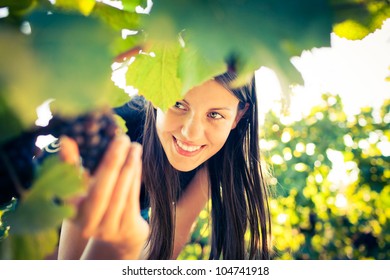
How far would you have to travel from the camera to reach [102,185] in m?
0.25

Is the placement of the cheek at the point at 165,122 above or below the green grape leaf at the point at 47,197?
above

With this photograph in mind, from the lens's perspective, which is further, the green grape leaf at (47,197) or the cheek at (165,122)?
the cheek at (165,122)

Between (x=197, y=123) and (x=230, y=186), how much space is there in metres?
0.28

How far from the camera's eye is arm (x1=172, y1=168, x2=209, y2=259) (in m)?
1.24

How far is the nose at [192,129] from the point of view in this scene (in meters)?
0.92

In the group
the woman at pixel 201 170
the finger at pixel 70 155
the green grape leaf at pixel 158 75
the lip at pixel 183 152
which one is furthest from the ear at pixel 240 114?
the finger at pixel 70 155

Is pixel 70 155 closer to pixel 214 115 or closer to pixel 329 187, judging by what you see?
pixel 214 115

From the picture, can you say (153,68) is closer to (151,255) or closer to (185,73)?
(185,73)

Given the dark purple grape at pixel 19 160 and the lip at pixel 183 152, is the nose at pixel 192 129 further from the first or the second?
the dark purple grape at pixel 19 160

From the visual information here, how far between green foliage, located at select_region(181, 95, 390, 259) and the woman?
117 cm

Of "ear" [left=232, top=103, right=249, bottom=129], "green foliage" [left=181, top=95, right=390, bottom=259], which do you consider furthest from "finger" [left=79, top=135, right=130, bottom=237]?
"green foliage" [left=181, top=95, right=390, bottom=259]

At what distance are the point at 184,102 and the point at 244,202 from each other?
44 cm

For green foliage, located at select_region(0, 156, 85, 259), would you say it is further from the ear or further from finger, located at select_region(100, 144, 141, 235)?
the ear
